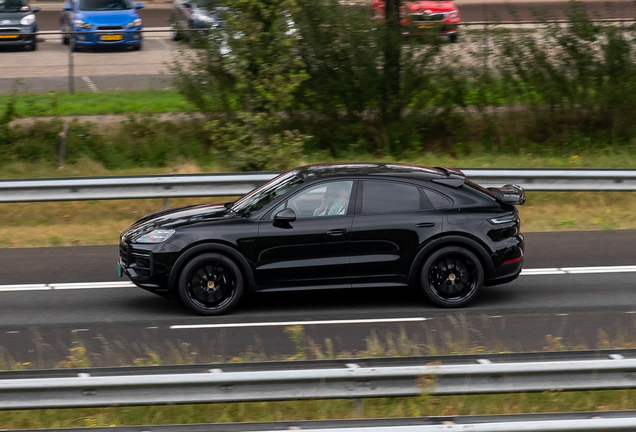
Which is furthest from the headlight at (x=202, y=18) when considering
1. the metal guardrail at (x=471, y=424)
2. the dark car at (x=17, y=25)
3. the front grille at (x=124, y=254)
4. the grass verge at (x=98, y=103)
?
the metal guardrail at (x=471, y=424)

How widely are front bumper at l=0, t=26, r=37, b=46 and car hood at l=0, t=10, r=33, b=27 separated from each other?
203mm

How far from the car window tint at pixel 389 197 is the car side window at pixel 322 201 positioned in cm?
19

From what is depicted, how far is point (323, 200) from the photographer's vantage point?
849 cm

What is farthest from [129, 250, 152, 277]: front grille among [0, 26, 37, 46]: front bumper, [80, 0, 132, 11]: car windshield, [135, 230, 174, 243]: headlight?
[80, 0, 132, 11]: car windshield

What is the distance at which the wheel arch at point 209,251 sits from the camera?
826cm

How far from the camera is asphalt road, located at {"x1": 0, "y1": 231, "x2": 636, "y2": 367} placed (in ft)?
24.3

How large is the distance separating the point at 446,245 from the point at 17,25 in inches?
600

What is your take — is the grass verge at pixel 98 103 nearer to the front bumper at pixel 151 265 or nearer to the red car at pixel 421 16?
the red car at pixel 421 16

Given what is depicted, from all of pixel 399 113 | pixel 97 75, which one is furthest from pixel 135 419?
pixel 97 75

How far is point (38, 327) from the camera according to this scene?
816cm

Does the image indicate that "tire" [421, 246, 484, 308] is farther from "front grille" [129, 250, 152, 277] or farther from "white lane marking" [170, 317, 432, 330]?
"front grille" [129, 250, 152, 277]

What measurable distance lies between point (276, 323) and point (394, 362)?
9.55 ft

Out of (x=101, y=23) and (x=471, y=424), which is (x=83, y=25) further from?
(x=471, y=424)

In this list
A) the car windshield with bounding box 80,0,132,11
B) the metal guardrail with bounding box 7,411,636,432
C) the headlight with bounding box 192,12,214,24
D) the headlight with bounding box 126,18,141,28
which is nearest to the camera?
the metal guardrail with bounding box 7,411,636,432
